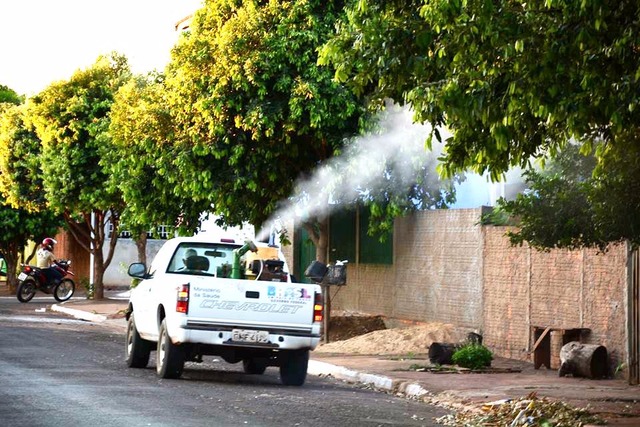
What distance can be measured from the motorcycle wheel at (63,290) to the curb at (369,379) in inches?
830

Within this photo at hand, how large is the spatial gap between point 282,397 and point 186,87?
10.9 meters

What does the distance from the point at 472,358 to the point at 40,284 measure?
23476 mm

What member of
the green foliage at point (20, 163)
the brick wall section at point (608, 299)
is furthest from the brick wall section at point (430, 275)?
the green foliage at point (20, 163)

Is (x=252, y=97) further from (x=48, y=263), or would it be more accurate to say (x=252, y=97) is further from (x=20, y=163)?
(x=20, y=163)

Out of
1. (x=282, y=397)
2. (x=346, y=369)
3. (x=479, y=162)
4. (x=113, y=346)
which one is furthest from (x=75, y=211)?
(x=479, y=162)

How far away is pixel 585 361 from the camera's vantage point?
17.7 meters

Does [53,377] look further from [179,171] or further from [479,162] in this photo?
[179,171]

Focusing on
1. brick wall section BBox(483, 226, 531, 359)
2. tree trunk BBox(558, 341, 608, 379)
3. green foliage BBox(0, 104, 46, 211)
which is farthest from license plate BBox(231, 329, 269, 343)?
green foliage BBox(0, 104, 46, 211)

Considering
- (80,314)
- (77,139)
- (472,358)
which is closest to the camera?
(472,358)

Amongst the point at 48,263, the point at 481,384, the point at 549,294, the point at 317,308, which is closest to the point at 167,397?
the point at 317,308

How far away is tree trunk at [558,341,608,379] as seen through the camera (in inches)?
696

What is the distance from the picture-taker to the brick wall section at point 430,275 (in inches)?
882

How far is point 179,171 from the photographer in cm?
2541

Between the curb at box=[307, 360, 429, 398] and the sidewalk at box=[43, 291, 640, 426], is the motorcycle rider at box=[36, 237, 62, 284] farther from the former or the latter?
the curb at box=[307, 360, 429, 398]
